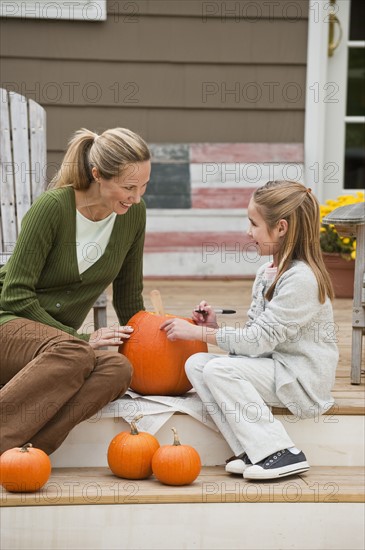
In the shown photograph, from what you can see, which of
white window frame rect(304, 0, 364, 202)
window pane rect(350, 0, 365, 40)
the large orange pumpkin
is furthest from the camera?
window pane rect(350, 0, 365, 40)

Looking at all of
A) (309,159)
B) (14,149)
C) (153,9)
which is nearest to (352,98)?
(309,159)

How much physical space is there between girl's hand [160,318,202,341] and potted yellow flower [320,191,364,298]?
2.17m

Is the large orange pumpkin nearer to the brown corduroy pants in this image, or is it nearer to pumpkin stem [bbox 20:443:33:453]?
the brown corduroy pants

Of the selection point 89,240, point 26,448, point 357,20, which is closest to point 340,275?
point 357,20

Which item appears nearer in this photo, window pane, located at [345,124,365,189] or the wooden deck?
the wooden deck

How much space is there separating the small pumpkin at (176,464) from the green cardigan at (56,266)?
0.48m

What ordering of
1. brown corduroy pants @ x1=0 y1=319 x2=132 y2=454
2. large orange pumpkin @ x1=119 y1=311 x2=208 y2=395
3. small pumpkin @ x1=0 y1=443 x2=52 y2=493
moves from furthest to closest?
1. large orange pumpkin @ x1=119 y1=311 x2=208 y2=395
2. brown corduroy pants @ x1=0 y1=319 x2=132 y2=454
3. small pumpkin @ x1=0 y1=443 x2=52 y2=493

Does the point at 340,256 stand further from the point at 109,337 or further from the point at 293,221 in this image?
the point at 109,337

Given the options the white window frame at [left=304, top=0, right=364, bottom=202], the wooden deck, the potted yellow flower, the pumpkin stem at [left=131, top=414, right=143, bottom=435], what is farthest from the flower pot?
the pumpkin stem at [left=131, top=414, right=143, bottom=435]

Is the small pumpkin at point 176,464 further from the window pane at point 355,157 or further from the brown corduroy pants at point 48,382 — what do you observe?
the window pane at point 355,157

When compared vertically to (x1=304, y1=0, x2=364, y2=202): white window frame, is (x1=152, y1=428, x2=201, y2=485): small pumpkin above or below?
below

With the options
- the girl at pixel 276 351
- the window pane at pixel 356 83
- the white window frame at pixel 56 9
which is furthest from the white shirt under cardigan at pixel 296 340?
the window pane at pixel 356 83

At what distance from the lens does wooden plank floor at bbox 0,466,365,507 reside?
2.46m

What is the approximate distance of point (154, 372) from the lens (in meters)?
2.81
